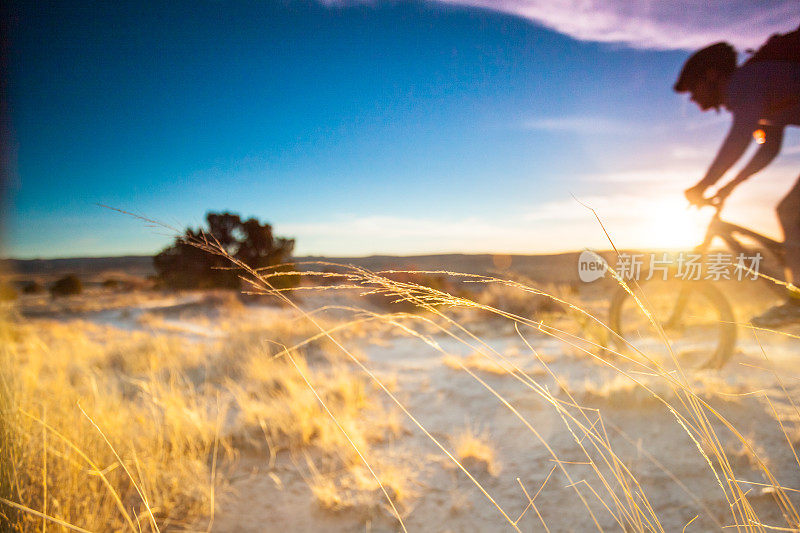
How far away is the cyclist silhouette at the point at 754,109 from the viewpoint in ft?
9.04

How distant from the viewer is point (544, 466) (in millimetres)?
2486

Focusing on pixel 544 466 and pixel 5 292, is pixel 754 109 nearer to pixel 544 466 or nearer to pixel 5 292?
pixel 544 466

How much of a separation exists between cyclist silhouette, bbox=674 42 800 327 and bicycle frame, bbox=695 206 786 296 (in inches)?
3.1

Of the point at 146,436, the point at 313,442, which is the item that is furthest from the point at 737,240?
the point at 146,436

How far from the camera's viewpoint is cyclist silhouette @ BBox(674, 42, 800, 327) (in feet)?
9.04

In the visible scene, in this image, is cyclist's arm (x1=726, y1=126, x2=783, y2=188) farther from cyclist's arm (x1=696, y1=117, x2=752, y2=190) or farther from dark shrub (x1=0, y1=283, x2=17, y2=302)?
dark shrub (x1=0, y1=283, x2=17, y2=302)

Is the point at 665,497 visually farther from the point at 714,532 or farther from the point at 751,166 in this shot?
the point at 751,166

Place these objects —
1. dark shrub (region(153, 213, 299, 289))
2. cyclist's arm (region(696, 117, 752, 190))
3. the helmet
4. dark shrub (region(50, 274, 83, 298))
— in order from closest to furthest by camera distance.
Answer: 1. cyclist's arm (region(696, 117, 752, 190))
2. the helmet
3. dark shrub (region(153, 213, 299, 289))
4. dark shrub (region(50, 274, 83, 298))

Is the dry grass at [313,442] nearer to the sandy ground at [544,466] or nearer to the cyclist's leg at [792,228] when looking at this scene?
the sandy ground at [544,466]

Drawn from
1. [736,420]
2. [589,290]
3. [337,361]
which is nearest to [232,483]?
[337,361]

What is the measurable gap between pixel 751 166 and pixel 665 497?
2.59 m

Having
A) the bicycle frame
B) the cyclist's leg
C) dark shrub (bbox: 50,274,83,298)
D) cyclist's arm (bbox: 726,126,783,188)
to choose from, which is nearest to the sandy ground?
the cyclist's leg

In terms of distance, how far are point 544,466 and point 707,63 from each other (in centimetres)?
325

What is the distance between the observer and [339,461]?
261 centimetres
